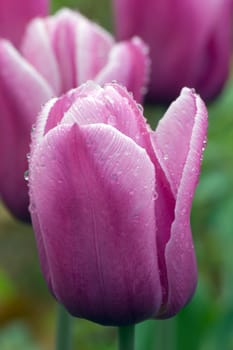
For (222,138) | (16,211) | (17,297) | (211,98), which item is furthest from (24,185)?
(17,297)

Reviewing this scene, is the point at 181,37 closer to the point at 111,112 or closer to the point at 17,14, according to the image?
the point at 17,14

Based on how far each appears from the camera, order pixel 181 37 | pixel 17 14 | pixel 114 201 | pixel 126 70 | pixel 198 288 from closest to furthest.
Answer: pixel 114 201 → pixel 126 70 → pixel 17 14 → pixel 181 37 → pixel 198 288

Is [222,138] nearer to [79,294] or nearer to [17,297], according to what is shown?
[17,297]

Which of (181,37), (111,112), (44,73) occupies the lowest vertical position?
(181,37)

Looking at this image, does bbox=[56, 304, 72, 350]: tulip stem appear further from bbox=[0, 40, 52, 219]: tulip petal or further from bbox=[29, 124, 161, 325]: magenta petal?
bbox=[29, 124, 161, 325]: magenta petal

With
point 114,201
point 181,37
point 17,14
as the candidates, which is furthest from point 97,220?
point 181,37

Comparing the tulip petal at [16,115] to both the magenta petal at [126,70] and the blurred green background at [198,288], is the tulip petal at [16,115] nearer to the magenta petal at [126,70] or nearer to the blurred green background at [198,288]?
the magenta petal at [126,70]

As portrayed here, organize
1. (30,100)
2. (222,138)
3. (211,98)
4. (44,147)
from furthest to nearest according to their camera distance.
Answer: (222,138) → (211,98) → (30,100) → (44,147)
